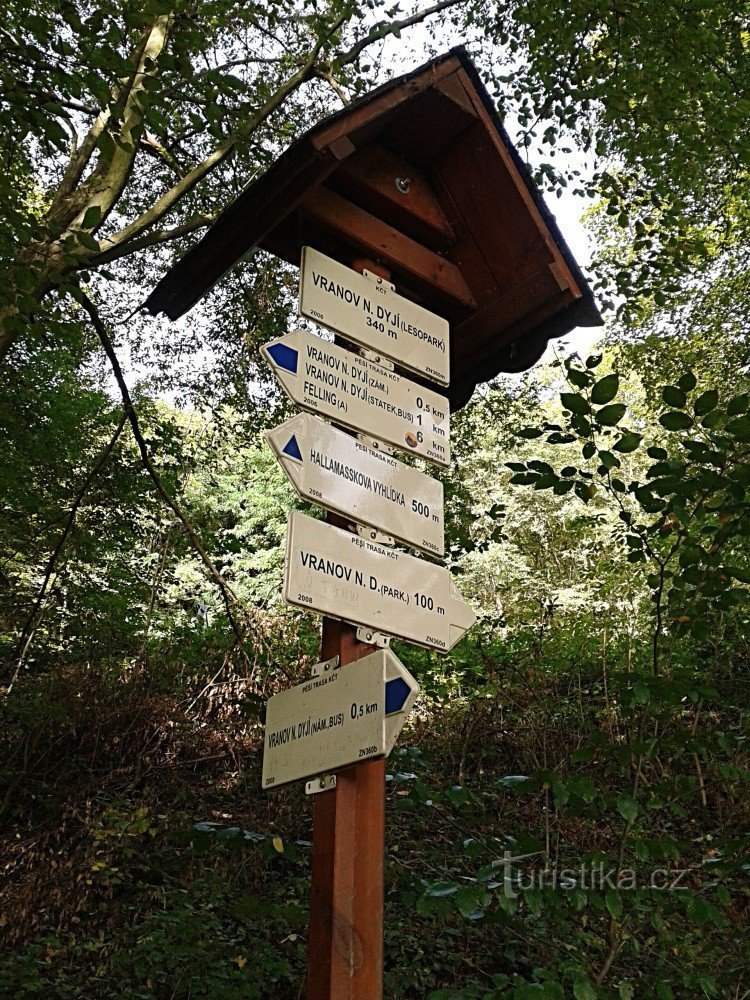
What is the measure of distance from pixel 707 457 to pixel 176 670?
7313 mm

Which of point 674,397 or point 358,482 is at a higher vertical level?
point 674,397

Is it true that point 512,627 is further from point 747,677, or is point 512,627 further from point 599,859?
point 599,859

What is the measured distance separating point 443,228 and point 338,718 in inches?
95.9

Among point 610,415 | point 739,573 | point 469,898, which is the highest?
point 610,415

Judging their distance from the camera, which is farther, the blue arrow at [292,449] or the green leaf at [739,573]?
the green leaf at [739,573]

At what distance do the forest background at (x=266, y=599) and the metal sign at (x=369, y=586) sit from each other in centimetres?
54

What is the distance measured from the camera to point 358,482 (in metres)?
Result: 2.71

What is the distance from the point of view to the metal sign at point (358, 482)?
100 inches

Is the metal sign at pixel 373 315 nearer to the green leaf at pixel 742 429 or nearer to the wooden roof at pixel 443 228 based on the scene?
the wooden roof at pixel 443 228

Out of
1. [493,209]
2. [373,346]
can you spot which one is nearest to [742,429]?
[373,346]

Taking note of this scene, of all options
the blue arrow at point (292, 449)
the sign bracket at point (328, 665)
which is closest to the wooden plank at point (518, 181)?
the blue arrow at point (292, 449)

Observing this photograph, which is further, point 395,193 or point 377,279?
point 395,193

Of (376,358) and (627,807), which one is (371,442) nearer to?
(376,358)

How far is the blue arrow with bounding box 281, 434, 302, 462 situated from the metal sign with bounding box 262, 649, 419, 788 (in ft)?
2.14
